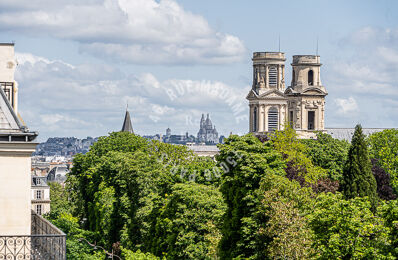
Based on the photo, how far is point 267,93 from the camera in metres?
189

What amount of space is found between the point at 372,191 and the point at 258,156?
18.3 m

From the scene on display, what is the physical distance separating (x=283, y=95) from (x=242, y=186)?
13935 cm

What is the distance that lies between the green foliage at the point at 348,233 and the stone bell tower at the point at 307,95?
137977 millimetres

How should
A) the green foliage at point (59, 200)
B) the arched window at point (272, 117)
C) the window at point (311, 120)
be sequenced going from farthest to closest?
the arched window at point (272, 117) → the window at point (311, 120) → the green foliage at point (59, 200)

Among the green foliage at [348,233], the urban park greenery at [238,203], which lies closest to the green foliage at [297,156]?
the urban park greenery at [238,203]

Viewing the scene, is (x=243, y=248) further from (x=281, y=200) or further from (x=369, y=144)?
(x=369, y=144)

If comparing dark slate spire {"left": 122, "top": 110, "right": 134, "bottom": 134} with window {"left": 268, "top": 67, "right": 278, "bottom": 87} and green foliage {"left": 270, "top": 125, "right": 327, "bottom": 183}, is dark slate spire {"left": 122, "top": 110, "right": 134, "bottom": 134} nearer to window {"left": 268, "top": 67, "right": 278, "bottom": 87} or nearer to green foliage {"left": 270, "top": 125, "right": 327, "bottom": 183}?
window {"left": 268, "top": 67, "right": 278, "bottom": 87}

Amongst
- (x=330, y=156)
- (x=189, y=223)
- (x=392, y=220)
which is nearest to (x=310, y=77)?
(x=330, y=156)

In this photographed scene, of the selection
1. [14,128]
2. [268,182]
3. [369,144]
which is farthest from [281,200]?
[369,144]

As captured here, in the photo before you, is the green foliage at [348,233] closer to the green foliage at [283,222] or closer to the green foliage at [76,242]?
the green foliage at [283,222]

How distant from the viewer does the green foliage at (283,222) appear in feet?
138

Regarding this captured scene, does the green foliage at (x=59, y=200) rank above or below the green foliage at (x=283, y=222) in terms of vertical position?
below

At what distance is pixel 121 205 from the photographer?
2899 inches

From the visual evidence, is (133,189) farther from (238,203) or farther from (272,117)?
(272,117)
